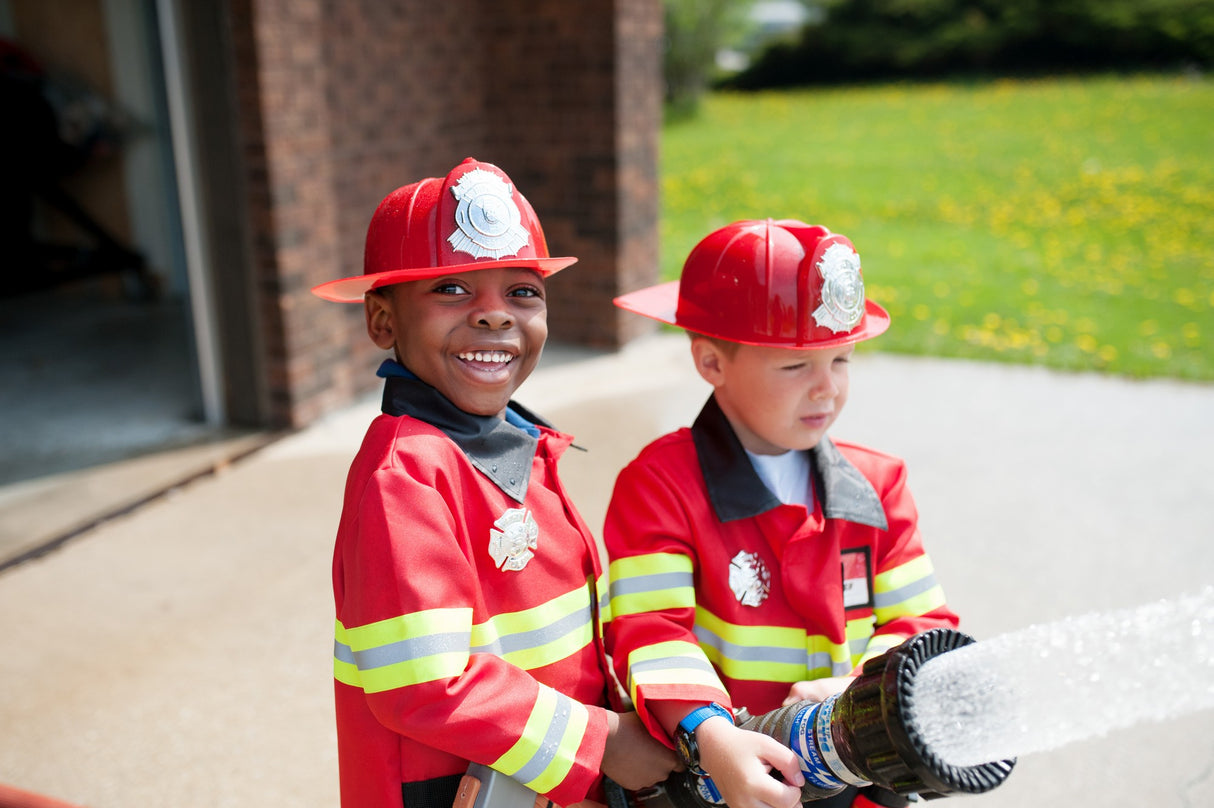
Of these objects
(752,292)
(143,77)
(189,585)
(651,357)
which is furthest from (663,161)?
(752,292)

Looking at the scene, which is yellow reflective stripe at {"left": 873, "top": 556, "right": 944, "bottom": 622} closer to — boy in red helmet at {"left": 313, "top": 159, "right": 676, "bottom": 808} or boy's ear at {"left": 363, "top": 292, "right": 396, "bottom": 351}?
boy in red helmet at {"left": 313, "top": 159, "right": 676, "bottom": 808}

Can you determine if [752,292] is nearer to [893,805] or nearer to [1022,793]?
[893,805]

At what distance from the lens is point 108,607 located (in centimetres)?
375

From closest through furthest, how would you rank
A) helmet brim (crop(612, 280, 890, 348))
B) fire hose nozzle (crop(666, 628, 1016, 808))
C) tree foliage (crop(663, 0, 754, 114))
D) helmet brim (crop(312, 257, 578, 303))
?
fire hose nozzle (crop(666, 628, 1016, 808)), helmet brim (crop(312, 257, 578, 303)), helmet brim (crop(612, 280, 890, 348)), tree foliage (crop(663, 0, 754, 114))

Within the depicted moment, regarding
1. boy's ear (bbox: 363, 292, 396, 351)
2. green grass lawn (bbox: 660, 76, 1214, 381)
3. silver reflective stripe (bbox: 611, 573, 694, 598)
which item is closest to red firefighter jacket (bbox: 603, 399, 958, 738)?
silver reflective stripe (bbox: 611, 573, 694, 598)

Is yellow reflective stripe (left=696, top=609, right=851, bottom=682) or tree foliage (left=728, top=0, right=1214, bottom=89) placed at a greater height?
tree foliage (left=728, top=0, right=1214, bottom=89)

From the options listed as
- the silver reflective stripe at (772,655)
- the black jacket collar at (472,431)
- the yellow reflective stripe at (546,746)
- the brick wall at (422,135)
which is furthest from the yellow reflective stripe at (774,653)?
the brick wall at (422,135)

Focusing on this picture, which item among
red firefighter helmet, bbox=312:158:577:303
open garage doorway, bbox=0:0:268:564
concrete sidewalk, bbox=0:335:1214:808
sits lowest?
concrete sidewalk, bbox=0:335:1214:808

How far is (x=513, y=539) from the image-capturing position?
1.80 meters

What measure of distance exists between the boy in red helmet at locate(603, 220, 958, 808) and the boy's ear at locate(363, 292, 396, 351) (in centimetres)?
51

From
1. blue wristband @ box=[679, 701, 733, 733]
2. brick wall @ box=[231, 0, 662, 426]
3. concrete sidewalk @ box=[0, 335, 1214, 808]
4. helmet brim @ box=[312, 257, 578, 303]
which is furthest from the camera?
brick wall @ box=[231, 0, 662, 426]

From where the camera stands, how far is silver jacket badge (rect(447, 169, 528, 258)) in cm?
174

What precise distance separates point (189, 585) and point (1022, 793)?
2781 millimetres

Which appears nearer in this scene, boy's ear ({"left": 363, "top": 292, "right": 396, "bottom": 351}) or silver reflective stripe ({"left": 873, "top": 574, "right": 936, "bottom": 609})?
boy's ear ({"left": 363, "top": 292, "right": 396, "bottom": 351})
